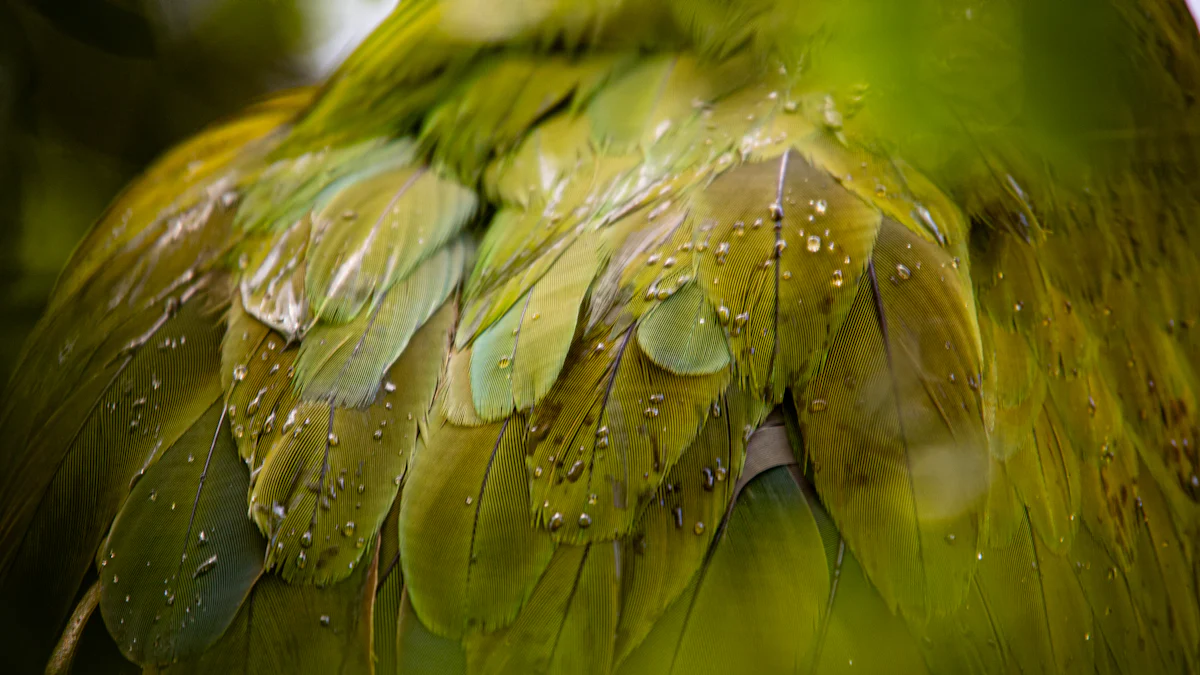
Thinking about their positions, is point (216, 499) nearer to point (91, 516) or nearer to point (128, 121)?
point (91, 516)

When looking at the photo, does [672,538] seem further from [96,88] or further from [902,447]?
[96,88]

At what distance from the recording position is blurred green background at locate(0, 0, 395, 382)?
569 mm

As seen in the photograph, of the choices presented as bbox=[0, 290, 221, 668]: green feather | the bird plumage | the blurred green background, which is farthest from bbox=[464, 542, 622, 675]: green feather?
the blurred green background

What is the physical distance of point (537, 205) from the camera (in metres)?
0.53

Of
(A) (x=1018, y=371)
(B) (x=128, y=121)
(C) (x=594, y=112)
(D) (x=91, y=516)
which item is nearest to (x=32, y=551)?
(D) (x=91, y=516)

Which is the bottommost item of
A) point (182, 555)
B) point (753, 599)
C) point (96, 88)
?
point (753, 599)

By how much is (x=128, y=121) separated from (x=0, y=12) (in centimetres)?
10

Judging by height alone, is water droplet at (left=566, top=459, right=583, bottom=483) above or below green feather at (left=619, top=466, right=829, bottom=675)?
above

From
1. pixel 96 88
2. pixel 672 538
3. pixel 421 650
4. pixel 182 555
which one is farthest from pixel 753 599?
pixel 96 88

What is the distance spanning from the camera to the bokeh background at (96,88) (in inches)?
22.4

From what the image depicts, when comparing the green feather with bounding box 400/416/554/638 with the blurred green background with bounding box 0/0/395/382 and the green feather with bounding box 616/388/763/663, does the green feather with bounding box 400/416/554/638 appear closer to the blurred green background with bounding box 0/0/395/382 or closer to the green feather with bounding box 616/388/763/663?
the green feather with bounding box 616/388/763/663

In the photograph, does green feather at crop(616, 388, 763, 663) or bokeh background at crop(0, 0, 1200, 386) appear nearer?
green feather at crop(616, 388, 763, 663)

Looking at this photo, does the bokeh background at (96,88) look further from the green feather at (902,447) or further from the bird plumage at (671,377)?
the green feather at (902,447)

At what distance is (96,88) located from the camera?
0.58 meters
